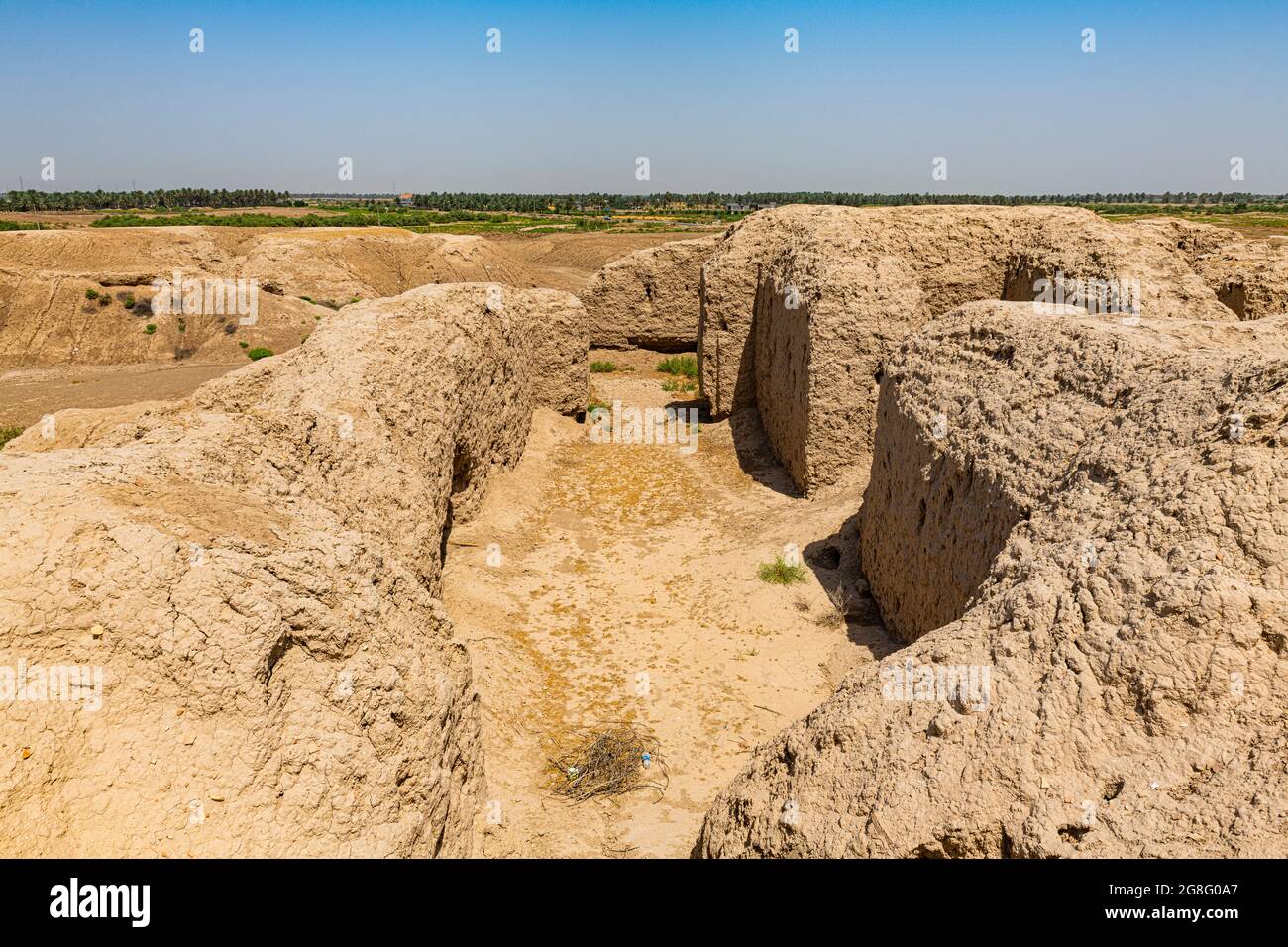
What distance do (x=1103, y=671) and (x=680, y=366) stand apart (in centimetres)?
1686

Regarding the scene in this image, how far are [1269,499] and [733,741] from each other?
14.6 ft

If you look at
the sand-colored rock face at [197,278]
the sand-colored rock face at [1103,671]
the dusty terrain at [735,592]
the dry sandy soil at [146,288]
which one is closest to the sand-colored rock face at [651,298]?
the dusty terrain at [735,592]

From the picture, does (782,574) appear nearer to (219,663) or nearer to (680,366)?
(219,663)

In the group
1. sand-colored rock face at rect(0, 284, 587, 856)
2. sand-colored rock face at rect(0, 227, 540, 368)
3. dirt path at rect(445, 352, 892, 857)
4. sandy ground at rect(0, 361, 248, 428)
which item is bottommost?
dirt path at rect(445, 352, 892, 857)

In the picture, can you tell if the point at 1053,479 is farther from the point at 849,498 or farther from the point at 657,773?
the point at 849,498

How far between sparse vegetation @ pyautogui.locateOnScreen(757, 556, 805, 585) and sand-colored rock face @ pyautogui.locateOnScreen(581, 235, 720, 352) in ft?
39.2

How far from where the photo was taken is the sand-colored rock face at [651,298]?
20.2 m

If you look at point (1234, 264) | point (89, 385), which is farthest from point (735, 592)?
point (89, 385)

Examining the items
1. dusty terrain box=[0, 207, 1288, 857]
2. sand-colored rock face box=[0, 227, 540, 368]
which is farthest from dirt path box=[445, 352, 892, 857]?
sand-colored rock face box=[0, 227, 540, 368]

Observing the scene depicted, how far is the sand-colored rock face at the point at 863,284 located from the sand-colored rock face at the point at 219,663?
7023 mm

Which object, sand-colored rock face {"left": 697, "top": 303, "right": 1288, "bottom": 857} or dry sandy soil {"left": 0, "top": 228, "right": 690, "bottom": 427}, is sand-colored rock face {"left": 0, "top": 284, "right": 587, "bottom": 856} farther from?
dry sandy soil {"left": 0, "top": 228, "right": 690, "bottom": 427}

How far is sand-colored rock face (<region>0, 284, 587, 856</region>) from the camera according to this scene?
330cm

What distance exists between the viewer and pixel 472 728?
5531 millimetres

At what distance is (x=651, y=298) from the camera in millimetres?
20594
